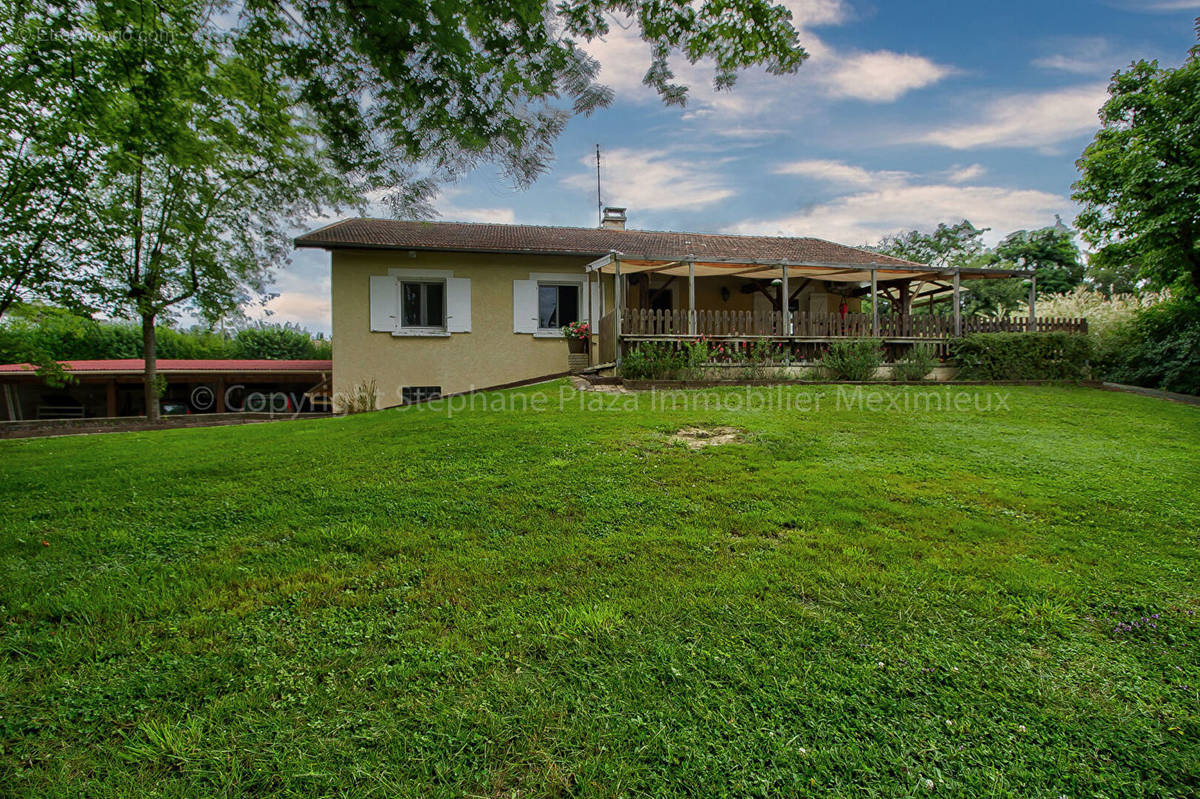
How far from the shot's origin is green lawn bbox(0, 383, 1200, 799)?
174cm

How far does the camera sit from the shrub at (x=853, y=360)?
1107 centimetres

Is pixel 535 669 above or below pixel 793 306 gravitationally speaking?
below

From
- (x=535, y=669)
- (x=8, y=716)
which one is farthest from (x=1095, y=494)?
(x=8, y=716)

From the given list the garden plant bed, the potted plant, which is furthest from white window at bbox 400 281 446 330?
the garden plant bed

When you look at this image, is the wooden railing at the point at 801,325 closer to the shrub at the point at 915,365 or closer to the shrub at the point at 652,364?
the shrub at the point at 652,364

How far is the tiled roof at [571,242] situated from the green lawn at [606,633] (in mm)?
8588

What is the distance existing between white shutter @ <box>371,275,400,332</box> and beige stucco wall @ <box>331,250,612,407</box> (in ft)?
0.50

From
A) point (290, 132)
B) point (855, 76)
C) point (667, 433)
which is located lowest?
point (667, 433)

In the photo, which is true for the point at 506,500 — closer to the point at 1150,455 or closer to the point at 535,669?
the point at 535,669

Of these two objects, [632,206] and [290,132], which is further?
[632,206]

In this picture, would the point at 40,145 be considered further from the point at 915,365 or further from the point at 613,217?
the point at 613,217

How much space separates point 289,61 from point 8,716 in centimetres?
381

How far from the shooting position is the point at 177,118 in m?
3.83

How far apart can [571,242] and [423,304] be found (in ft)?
14.5
